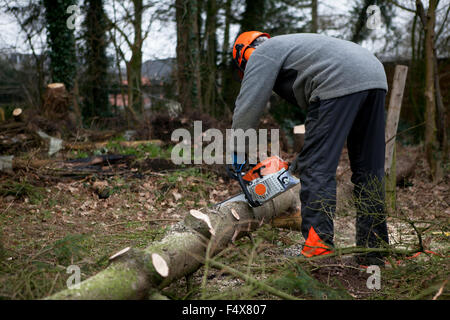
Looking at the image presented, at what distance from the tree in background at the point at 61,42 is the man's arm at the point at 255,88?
8.73m

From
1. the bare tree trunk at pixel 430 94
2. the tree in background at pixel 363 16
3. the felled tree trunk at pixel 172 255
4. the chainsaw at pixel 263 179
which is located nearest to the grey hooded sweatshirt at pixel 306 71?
the chainsaw at pixel 263 179

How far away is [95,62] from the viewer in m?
11.2

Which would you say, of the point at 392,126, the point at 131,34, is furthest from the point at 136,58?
the point at 392,126

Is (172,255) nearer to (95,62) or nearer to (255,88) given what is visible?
(255,88)

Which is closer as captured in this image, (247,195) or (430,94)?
(247,195)

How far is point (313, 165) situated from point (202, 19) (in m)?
11.1

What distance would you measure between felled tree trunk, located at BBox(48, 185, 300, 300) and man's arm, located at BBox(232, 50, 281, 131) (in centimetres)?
64

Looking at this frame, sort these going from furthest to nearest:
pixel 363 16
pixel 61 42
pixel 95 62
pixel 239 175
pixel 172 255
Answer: pixel 95 62
pixel 363 16
pixel 61 42
pixel 239 175
pixel 172 255

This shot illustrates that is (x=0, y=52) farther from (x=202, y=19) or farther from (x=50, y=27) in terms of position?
(x=202, y=19)

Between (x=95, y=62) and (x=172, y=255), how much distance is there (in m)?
10.4

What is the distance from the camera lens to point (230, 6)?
12.0 meters

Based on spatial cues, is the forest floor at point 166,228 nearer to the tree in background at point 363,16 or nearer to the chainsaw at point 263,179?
the chainsaw at point 263,179

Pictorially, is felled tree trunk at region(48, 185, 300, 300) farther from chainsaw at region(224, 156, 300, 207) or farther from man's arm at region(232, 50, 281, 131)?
man's arm at region(232, 50, 281, 131)

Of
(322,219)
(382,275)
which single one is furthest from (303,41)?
(382,275)
